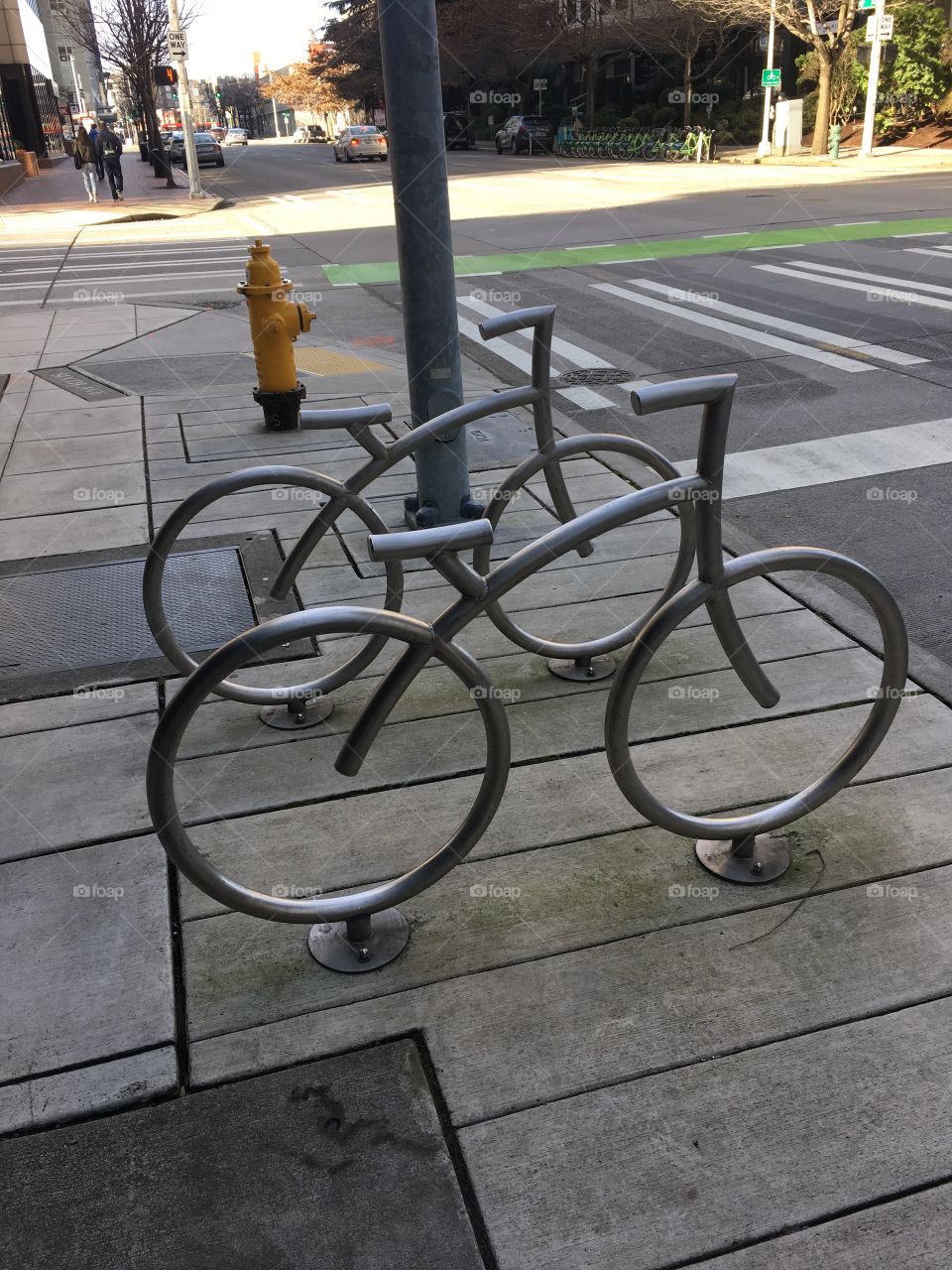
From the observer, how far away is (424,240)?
4.93 m

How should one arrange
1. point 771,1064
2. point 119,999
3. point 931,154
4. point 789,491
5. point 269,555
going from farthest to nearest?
point 931,154 < point 789,491 < point 269,555 < point 119,999 < point 771,1064

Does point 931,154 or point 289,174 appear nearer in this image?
point 931,154

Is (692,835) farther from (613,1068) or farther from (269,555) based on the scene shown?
(269,555)

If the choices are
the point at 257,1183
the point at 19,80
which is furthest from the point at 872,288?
the point at 19,80

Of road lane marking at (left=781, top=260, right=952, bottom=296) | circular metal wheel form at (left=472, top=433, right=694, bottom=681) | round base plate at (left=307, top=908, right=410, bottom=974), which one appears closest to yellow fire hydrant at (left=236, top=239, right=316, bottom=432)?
circular metal wheel form at (left=472, top=433, right=694, bottom=681)

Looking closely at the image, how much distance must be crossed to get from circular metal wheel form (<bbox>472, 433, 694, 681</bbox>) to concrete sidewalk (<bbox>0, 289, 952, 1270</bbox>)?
16 cm

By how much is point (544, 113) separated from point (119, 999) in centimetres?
7021

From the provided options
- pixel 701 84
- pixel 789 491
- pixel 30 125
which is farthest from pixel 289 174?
pixel 789 491

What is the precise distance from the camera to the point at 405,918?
9.24ft

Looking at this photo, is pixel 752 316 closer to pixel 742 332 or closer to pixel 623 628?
pixel 742 332

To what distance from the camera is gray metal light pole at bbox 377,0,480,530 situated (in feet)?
14.9

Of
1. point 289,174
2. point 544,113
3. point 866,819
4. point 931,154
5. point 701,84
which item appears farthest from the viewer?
point 544,113

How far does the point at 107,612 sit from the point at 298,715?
1461 mm

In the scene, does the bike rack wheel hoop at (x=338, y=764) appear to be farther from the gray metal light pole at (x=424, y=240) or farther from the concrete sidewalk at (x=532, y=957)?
the gray metal light pole at (x=424, y=240)
